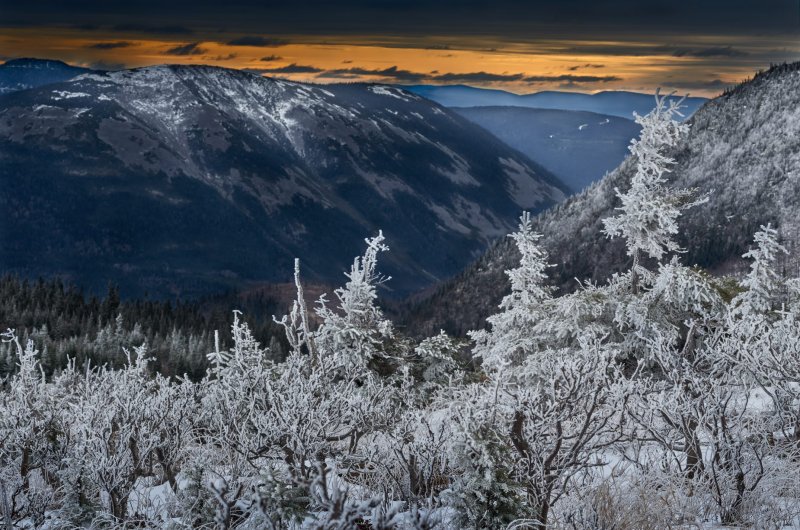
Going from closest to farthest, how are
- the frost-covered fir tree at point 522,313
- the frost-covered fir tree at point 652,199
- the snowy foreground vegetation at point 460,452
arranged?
the snowy foreground vegetation at point 460,452 < the frost-covered fir tree at point 652,199 < the frost-covered fir tree at point 522,313

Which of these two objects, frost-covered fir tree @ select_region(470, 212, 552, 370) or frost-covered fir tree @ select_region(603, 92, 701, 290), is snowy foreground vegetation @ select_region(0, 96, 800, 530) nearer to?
frost-covered fir tree @ select_region(603, 92, 701, 290)

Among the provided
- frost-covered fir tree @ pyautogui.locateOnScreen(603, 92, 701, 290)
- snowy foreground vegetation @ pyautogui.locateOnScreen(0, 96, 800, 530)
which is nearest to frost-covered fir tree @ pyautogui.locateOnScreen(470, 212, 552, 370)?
frost-covered fir tree @ pyautogui.locateOnScreen(603, 92, 701, 290)

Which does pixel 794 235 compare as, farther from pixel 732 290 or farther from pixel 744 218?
pixel 732 290

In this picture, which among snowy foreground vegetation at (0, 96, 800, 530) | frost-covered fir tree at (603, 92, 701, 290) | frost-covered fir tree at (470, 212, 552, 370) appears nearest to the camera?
snowy foreground vegetation at (0, 96, 800, 530)

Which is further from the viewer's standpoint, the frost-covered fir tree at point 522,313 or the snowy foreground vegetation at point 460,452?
the frost-covered fir tree at point 522,313

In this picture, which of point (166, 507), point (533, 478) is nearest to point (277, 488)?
point (533, 478)

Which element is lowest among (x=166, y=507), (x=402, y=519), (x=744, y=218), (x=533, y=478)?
(x=166, y=507)

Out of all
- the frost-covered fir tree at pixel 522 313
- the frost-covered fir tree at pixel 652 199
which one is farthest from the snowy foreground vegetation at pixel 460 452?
the frost-covered fir tree at pixel 522 313

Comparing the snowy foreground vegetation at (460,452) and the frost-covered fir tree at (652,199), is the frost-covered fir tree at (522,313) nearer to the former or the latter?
the frost-covered fir tree at (652,199)

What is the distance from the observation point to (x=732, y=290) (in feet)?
88.9

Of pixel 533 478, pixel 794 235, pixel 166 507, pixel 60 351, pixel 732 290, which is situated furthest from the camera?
pixel 794 235

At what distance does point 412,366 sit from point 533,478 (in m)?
15.4

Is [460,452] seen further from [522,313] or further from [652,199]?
[522,313]

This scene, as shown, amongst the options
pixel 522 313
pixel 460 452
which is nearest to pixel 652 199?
pixel 522 313
